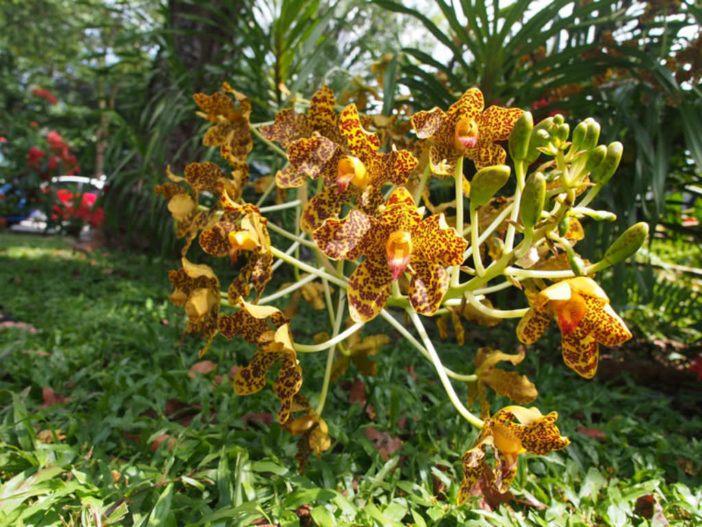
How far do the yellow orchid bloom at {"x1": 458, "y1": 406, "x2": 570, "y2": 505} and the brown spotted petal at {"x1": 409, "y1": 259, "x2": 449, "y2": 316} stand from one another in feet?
0.67

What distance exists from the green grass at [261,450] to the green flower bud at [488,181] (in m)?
0.63

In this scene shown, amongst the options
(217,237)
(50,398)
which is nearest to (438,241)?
(217,237)

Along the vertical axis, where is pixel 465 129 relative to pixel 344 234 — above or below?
above

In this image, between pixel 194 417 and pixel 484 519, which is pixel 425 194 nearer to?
pixel 484 519

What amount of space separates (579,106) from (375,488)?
50.4 inches

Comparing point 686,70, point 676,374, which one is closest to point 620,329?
point 686,70

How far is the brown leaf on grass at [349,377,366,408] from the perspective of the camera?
139cm

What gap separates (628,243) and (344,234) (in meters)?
0.40

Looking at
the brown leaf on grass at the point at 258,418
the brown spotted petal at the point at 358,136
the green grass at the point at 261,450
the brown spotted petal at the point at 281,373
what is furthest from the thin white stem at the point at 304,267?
the brown leaf on grass at the point at 258,418

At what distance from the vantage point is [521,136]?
68 centimetres

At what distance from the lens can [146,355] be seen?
Result: 1.69m

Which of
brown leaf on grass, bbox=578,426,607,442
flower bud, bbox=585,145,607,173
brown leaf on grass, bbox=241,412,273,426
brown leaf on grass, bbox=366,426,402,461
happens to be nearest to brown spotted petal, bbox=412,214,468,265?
flower bud, bbox=585,145,607,173

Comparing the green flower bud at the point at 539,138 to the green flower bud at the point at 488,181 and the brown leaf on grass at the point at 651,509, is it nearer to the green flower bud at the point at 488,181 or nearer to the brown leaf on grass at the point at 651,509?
the green flower bud at the point at 488,181

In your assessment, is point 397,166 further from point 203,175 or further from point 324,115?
point 203,175
